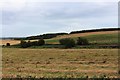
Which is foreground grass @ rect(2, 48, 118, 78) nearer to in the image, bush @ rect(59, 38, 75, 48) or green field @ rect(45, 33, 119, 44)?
bush @ rect(59, 38, 75, 48)

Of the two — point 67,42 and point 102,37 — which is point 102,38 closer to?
point 102,37

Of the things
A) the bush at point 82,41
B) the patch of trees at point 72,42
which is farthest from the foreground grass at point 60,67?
the bush at point 82,41

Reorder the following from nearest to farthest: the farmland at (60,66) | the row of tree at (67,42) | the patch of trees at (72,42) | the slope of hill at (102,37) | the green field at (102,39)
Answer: the farmland at (60,66) < the patch of trees at (72,42) < the row of tree at (67,42) < the green field at (102,39) < the slope of hill at (102,37)

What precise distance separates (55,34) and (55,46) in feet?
102

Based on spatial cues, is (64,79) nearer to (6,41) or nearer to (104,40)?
(104,40)

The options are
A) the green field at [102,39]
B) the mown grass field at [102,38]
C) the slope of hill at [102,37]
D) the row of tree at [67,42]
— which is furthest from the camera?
the slope of hill at [102,37]

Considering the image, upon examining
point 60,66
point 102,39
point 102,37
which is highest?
point 102,37

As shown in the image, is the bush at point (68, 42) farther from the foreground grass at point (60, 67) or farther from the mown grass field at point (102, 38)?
the foreground grass at point (60, 67)

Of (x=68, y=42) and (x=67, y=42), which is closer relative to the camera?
(x=68, y=42)

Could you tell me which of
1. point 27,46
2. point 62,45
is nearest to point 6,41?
point 27,46

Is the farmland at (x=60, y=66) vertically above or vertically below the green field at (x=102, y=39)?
below

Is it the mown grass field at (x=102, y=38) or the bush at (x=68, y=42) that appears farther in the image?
the mown grass field at (x=102, y=38)

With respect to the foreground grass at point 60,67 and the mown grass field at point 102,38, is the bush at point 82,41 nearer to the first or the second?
the mown grass field at point 102,38

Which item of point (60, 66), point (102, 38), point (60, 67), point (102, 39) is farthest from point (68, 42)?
point (60, 67)
